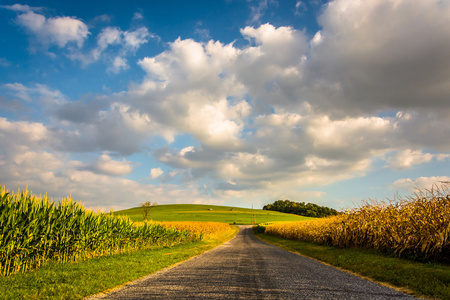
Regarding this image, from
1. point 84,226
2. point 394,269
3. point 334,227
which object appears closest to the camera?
point 394,269

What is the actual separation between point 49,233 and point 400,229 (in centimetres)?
1918

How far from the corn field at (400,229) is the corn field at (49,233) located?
17.6 metres

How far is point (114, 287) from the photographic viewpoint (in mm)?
9109

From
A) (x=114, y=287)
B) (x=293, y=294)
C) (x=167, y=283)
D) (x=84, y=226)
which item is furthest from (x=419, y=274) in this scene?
(x=84, y=226)

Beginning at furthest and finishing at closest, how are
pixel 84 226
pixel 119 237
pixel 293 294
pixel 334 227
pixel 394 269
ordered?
pixel 334 227, pixel 119 237, pixel 84 226, pixel 394 269, pixel 293 294

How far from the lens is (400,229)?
15672 mm

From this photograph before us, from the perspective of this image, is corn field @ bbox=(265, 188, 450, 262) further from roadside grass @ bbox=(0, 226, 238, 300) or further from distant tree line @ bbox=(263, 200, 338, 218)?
distant tree line @ bbox=(263, 200, 338, 218)

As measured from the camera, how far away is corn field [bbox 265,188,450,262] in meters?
12.7

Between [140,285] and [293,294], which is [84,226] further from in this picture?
[293,294]

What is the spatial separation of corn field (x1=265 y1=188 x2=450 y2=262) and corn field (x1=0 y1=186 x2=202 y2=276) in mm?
17594

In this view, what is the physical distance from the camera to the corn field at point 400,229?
1273 centimetres

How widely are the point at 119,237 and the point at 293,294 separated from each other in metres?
15.1

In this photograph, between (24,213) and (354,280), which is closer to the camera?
(354,280)

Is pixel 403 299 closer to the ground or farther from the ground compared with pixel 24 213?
closer to the ground
